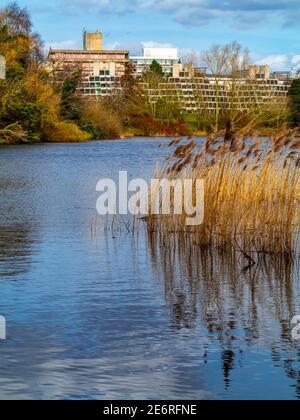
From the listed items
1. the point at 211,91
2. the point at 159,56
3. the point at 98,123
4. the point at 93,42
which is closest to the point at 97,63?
the point at 93,42

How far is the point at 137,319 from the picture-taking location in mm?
10086

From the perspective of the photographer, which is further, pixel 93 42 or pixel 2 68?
pixel 93 42

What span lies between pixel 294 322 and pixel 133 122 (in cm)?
7948

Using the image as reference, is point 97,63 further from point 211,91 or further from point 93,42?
point 211,91

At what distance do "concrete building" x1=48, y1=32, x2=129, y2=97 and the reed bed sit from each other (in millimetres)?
91458

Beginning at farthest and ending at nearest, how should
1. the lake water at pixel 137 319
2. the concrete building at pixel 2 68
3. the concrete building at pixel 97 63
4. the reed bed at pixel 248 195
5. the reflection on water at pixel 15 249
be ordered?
Answer: the concrete building at pixel 97 63, the concrete building at pixel 2 68, the reed bed at pixel 248 195, the reflection on water at pixel 15 249, the lake water at pixel 137 319

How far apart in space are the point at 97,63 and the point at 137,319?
5087 inches

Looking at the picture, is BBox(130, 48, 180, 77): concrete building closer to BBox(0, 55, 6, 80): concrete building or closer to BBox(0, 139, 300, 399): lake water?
BBox(0, 55, 6, 80): concrete building

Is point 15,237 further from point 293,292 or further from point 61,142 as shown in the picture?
point 61,142

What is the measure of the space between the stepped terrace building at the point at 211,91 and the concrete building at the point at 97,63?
376 inches

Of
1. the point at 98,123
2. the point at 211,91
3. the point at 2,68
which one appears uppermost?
the point at 211,91

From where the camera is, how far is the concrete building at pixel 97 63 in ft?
399

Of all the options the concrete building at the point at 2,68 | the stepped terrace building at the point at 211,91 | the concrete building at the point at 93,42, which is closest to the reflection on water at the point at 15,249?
the concrete building at the point at 2,68

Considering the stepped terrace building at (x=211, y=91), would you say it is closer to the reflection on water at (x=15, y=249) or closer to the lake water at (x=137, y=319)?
the reflection on water at (x=15, y=249)
